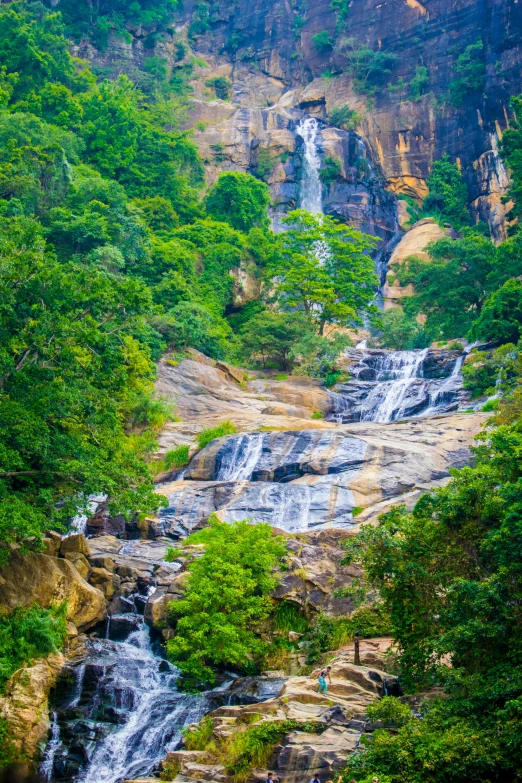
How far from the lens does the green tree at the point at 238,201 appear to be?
164 feet

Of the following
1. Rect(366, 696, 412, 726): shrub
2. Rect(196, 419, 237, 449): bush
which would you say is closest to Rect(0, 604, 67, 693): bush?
Rect(366, 696, 412, 726): shrub

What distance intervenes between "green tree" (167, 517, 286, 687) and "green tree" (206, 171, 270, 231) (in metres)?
33.6

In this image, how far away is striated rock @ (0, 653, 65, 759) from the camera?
1582 centimetres

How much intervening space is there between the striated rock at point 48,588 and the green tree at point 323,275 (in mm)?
26620

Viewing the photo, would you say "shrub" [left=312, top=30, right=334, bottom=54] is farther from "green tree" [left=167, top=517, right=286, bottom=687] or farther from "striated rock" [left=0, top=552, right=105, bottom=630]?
"striated rock" [left=0, top=552, right=105, bottom=630]

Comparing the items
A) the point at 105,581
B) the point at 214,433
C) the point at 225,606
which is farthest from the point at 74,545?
the point at 214,433

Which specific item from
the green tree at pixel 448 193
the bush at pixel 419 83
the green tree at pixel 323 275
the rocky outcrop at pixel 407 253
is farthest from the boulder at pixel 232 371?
the bush at pixel 419 83

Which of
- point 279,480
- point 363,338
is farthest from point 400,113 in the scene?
point 279,480

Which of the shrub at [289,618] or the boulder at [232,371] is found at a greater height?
the boulder at [232,371]

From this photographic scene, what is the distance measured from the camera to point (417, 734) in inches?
510

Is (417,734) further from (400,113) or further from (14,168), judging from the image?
(400,113)

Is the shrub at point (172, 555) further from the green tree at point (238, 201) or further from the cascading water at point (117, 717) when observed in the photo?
the green tree at point (238, 201)

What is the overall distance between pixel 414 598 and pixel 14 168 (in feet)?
102

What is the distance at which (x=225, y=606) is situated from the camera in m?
18.2
